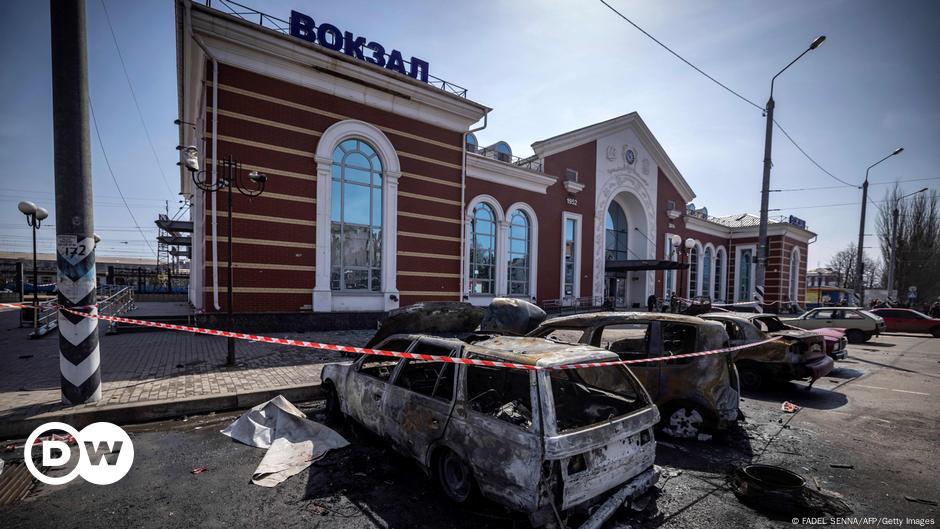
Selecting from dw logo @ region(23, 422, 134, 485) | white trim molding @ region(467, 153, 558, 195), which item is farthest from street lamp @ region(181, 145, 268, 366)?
white trim molding @ region(467, 153, 558, 195)

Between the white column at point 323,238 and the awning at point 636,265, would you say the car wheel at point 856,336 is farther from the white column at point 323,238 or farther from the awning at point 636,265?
the white column at point 323,238

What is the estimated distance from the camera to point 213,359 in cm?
828

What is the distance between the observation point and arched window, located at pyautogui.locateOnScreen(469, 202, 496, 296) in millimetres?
18812

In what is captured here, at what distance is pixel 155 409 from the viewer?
17.7 ft

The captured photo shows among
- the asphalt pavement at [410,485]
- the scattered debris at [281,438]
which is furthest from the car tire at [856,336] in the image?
the scattered debris at [281,438]

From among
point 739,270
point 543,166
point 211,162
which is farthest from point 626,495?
point 739,270

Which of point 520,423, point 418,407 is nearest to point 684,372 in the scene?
point 520,423

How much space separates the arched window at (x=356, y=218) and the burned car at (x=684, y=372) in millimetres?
10004

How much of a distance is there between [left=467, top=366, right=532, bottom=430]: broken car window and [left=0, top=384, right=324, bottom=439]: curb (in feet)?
12.3

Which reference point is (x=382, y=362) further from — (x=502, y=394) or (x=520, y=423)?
(x=520, y=423)

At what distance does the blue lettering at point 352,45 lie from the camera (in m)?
13.0

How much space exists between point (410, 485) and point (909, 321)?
25789 mm

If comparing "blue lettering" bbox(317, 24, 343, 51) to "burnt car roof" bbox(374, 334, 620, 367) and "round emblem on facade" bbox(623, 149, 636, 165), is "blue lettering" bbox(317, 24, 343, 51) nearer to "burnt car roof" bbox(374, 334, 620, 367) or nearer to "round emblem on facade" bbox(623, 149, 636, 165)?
"burnt car roof" bbox(374, 334, 620, 367)

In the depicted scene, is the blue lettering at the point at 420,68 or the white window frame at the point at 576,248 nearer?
the blue lettering at the point at 420,68
